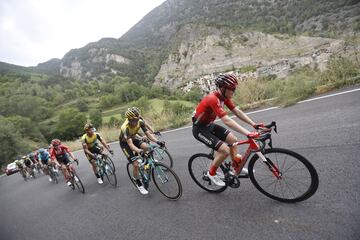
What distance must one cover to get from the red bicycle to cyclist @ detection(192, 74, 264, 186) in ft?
0.52

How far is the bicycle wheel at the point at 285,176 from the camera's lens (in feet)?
9.74

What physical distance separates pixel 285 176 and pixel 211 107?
4.94ft

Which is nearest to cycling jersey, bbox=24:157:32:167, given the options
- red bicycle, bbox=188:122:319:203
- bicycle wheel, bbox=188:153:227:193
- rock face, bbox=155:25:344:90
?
bicycle wheel, bbox=188:153:227:193

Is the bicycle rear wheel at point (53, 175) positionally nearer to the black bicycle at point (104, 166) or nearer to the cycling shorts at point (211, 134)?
the black bicycle at point (104, 166)

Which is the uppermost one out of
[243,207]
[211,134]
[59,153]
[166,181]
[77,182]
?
[211,134]

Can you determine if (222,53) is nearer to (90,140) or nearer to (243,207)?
(90,140)

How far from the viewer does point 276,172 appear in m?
3.29

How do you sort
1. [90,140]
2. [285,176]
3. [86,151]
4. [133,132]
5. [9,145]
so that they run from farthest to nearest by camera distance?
[9,145] < [90,140] < [86,151] < [133,132] < [285,176]

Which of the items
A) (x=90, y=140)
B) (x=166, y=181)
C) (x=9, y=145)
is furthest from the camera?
(x=9, y=145)

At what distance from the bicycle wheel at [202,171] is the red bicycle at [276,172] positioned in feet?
1.23

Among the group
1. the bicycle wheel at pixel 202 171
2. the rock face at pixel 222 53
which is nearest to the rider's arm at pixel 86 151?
the bicycle wheel at pixel 202 171

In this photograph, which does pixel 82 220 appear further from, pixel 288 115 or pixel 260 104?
pixel 260 104

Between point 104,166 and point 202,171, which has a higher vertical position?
point 202,171

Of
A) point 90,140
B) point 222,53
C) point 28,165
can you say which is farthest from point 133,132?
point 222,53
